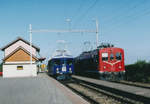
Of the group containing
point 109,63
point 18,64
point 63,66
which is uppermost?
point 18,64

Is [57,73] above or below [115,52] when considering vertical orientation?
below

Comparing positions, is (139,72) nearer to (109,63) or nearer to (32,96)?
(109,63)

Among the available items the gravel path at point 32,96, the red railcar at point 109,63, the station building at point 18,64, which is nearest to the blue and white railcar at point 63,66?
the red railcar at point 109,63

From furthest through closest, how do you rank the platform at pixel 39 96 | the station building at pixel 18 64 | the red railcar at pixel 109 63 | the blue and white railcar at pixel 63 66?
the station building at pixel 18 64
the blue and white railcar at pixel 63 66
the red railcar at pixel 109 63
the platform at pixel 39 96

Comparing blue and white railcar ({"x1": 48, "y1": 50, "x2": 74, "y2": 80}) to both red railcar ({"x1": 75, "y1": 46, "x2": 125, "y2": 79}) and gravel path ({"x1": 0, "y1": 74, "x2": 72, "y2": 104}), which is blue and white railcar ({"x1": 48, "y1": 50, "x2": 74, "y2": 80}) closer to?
red railcar ({"x1": 75, "y1": 46, "x2": 125, "y2": 79})

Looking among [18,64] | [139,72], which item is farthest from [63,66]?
[18,64]

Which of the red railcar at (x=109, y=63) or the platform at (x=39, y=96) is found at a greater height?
the red railcar at (x=109, y=63)

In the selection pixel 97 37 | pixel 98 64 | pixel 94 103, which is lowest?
pixel 94 103

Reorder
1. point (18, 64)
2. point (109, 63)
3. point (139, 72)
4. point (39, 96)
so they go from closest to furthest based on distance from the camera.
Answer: point (39, 96), point (139, 72), point (109, 63), point (18, 64)

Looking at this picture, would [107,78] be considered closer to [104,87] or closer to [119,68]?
[119,68]

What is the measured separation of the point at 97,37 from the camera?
2861 centimetres

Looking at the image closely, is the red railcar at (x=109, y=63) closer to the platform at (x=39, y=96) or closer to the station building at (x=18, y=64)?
the platform at (x=39, y=96)

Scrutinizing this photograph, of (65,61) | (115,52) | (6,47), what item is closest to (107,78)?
(115,52)

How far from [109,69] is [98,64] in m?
1.14
